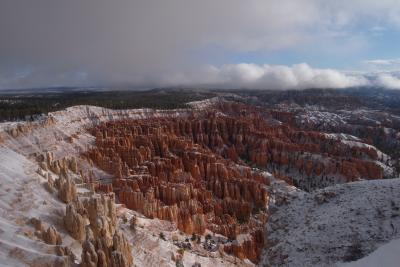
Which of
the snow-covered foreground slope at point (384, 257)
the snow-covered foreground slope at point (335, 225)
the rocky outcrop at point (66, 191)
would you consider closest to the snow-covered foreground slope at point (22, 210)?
the rocky outcrop at point (66, 191)

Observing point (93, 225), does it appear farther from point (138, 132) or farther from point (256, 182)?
point (138, 132)

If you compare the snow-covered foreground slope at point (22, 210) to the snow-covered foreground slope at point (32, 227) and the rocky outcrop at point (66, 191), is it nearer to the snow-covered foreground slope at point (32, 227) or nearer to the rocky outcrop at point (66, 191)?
the snow-covered foreground slope at point (32, 227)

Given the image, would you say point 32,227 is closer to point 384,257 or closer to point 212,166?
point 384,257

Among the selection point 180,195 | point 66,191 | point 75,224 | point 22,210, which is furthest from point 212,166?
point 22,210

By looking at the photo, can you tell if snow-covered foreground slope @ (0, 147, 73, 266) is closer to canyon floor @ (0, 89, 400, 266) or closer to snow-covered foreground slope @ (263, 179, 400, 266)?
canyon floor @ (0, 89, 400, 266)

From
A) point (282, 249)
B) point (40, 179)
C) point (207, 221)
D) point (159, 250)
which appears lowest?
point (207, 221)

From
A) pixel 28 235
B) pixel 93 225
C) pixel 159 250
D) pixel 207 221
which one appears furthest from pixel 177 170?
pixel 28 235
